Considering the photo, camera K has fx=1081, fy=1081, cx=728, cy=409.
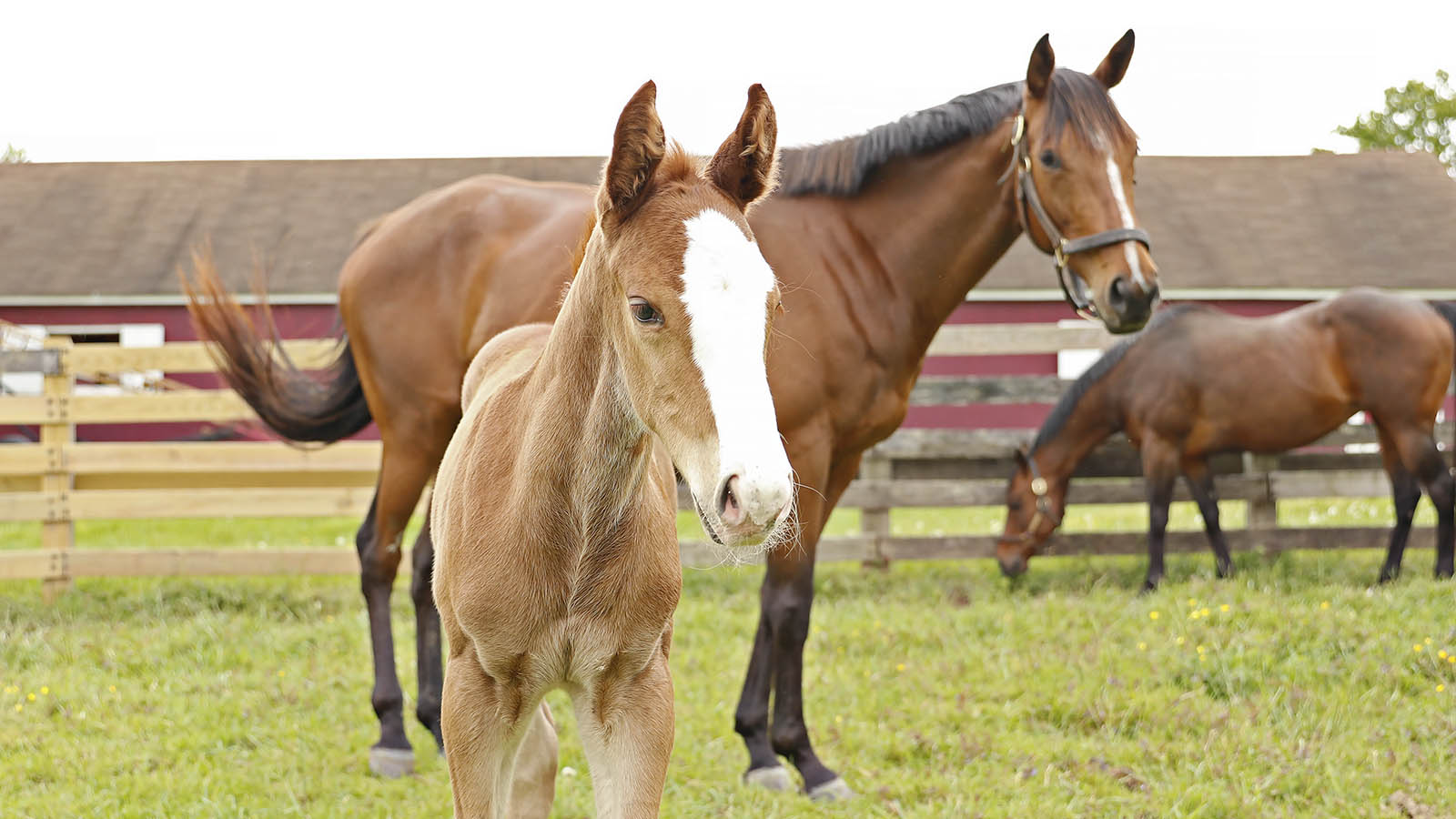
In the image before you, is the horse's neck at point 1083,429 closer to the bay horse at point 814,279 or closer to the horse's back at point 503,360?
the bay horse at point 814,279

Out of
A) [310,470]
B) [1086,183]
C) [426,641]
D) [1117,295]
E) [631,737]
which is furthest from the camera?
[310,470]

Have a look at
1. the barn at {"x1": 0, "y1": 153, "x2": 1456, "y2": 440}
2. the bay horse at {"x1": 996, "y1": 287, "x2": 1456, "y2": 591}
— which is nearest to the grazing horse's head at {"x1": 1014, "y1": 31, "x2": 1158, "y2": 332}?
the bay horse at {"x1": 996, "y1": 287, "x2": 1456, "y2": 591}

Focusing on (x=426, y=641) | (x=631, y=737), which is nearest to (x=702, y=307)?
(x=631, y=737)

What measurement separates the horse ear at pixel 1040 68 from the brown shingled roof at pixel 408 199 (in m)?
11.8

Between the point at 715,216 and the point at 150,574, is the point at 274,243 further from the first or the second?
the point at 715,216

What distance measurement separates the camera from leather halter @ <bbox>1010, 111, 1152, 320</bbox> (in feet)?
11.4

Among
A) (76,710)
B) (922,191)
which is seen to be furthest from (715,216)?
(76,710)

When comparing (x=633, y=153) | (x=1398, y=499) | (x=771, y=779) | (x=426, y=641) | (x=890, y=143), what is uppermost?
(x=890, y=143)

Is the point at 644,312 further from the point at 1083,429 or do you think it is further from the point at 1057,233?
the point at 1083,429

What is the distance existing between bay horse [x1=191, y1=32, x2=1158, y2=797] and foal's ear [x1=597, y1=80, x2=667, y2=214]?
139 centimetres

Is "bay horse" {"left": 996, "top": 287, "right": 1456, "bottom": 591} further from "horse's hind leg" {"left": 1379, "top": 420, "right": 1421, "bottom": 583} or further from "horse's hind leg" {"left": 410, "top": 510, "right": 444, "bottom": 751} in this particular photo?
"horse's hind leg" {"left": 410, "top": 510, "right": 444, "bottom": 751}

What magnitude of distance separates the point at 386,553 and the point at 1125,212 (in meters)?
3.12

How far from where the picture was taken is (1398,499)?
662 cm

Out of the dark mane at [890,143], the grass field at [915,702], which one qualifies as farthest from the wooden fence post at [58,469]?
the dark mane at [890,143]
